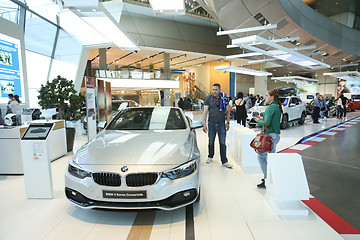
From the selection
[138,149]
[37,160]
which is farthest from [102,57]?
[138,149]

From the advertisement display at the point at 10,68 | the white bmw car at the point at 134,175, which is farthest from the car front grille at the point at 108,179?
the advertisement display at the point at 10,68

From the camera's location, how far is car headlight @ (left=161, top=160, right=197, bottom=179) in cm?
231

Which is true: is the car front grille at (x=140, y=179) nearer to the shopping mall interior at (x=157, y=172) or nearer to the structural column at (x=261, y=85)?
the shopping mall interior at (x=157, y=172)

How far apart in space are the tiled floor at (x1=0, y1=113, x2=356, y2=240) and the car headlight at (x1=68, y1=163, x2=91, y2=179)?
0.48m

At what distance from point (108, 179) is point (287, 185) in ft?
6.99

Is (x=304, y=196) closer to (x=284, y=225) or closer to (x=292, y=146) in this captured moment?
(x=284, y=225)

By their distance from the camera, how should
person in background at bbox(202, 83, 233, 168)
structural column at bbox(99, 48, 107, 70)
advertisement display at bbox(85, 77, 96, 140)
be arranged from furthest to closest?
structural column at bbox(99, 48, 107, 70) < advertisement display at bbox(85, 77, 96, 140) < person in background at bbox(202, 83, 233, 168)

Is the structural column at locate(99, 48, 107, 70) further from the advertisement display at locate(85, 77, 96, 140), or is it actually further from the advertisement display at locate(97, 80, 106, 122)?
the advertisement display at locate(85, 77, 96, 140)

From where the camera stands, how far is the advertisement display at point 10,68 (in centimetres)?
668

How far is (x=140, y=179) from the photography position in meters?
2.25

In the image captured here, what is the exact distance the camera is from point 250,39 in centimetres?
791

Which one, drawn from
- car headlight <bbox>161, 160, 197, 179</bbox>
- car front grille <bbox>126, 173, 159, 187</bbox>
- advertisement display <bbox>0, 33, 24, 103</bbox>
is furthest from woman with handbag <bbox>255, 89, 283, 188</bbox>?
advertisement display <bbox>0, 33, 24, 103</bbox>

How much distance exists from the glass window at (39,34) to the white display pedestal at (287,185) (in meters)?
12.1

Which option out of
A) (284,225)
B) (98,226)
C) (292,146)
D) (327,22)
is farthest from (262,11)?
(98,226)
